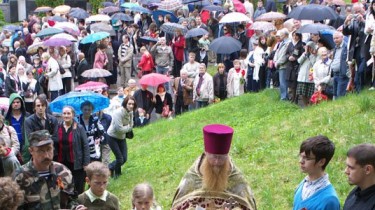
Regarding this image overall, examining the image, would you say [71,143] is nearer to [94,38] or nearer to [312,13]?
[312,13]

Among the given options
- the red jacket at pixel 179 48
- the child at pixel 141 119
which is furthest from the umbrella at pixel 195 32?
the child at pixel 141 119

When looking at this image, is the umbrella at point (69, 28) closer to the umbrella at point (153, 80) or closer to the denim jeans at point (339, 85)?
the umbrella at point (153, 80)

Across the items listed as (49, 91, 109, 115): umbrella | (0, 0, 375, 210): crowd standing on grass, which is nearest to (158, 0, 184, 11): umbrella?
(0, 0, 375, 210): crowd standing on grass

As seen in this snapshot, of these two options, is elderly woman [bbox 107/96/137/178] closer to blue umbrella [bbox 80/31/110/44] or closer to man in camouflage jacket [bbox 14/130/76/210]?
man in camouflage jacket [bbox 14/130/76/210]

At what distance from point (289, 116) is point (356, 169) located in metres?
8.35

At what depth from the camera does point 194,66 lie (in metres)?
19.3

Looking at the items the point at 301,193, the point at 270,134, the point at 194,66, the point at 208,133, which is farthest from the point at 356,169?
the point at 194,66

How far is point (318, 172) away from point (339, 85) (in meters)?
8.36

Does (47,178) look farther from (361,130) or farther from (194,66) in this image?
(194,66)

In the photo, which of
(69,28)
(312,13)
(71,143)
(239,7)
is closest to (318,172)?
(71,143)

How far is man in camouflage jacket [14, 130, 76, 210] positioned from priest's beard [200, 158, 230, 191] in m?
1.55

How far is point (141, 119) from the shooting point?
1819cm

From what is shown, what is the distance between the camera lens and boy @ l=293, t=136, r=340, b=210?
630 centimetres

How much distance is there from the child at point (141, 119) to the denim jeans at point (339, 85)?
515cm
